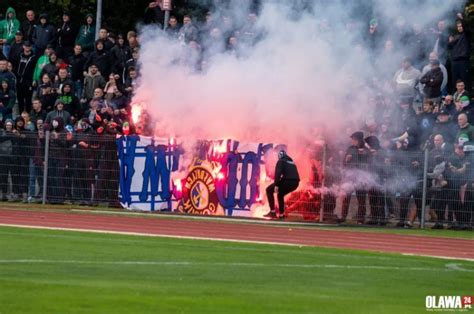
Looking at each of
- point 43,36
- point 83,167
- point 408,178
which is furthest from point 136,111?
point 408,178

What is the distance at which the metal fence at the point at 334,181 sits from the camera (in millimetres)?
27266

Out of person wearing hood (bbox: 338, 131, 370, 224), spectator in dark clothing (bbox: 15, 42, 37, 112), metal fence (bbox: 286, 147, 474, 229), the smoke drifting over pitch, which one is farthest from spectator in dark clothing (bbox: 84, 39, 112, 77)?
person wearing hood (bbox: 338, 131, 370, 224)

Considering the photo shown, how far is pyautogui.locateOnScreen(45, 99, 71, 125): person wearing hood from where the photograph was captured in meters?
32.4

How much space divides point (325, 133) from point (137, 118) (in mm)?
5074

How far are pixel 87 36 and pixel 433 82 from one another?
37.8 feet

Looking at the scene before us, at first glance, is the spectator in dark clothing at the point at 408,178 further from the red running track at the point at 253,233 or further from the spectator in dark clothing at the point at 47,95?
the spectator in dark clothing at the point at 47,95

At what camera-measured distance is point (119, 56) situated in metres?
33.3

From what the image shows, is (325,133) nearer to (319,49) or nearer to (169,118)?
(319,49)

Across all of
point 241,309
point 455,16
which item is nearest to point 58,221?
point 455,16

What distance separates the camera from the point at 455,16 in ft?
97.6

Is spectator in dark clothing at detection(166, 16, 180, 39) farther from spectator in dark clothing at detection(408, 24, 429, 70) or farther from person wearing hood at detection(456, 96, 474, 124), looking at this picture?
person wearing hood at detection(456, 96, 474, 124)

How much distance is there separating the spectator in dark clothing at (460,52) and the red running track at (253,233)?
538 centimetres

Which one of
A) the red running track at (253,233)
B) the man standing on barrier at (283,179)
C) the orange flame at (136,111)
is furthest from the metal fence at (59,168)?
the man standing on barrier at (283,179)

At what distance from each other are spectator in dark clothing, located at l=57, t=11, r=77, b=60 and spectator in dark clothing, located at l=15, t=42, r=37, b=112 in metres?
0.83
